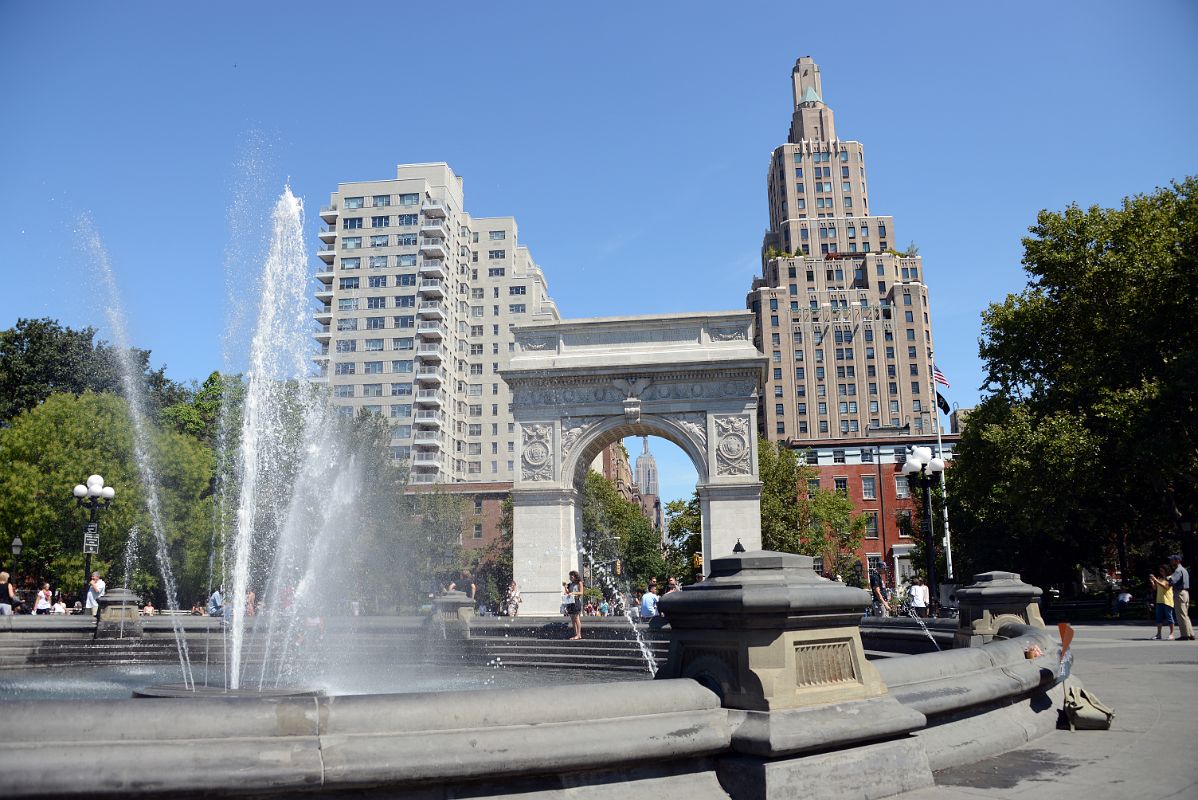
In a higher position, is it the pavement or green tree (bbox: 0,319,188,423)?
green tree (bbox: 0,319,188,423)

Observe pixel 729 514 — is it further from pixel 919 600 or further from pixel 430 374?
pixel 430 374

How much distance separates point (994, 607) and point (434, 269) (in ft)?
239

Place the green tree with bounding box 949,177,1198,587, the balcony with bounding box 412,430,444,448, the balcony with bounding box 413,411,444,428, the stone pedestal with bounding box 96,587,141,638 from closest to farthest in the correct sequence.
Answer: the stone pedestal with bounding box 96,587,141,638
the green tree with bounding box 949,177,1198,587
the balcony with bounding box 412,430,444,448
the balcony with bounding box 413,411,444,428

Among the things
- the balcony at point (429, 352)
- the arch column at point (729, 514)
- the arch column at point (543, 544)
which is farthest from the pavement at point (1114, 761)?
the balcony at point (429, 352)

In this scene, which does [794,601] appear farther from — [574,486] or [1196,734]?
[574,486]

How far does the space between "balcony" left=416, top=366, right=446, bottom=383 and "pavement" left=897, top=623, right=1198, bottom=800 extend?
230 feet

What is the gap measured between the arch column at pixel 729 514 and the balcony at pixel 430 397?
1927 inches

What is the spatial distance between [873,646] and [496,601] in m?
50.8

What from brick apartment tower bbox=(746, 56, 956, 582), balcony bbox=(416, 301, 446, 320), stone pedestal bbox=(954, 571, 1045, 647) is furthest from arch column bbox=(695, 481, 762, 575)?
brick apartment tower bbox=(746, 56, 956, 582)

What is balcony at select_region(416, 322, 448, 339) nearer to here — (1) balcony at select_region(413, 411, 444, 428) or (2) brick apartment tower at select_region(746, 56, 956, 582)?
(1) balcony at select_region(413, 411, 444, 428)

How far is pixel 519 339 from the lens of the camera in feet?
110

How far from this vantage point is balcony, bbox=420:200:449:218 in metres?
79.5

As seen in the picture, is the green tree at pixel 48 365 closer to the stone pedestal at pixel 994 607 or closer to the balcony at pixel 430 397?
the balcony at pixel 430 397

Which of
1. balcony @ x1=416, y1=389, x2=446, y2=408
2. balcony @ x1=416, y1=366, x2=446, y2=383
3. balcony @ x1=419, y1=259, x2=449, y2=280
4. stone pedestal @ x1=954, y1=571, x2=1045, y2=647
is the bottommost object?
stone pedestal @ x1=954, y1=571, x2=1045, y2=647
